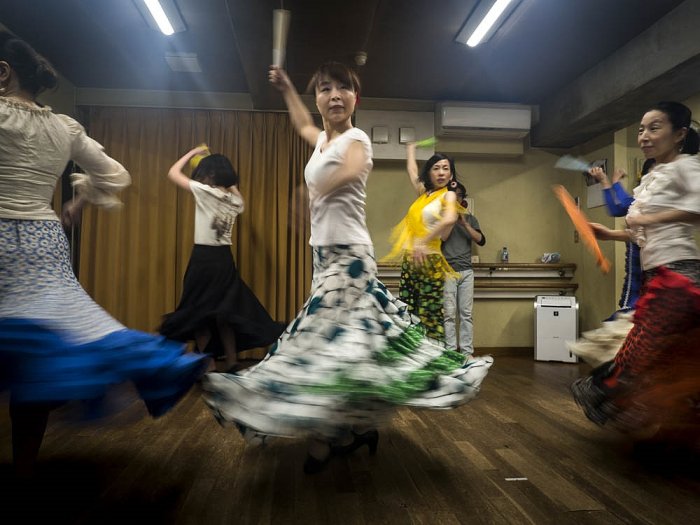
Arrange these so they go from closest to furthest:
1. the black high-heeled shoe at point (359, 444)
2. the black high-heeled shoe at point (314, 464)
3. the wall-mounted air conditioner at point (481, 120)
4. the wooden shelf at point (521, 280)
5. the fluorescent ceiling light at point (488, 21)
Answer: the black high-heeled shoe at point (314, 464) < the black high-heeled shoe at point (359, 444) < the fluorescent ceiling light at point (488, 21) < the wall-mounted air conditioner at point (481, 120) < the wooden shelf at point (521, 280)

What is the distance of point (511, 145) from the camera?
5.06 m

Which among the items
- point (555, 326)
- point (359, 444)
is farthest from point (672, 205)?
point (555, 326)

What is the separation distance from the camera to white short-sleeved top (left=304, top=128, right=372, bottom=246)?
1.56 meters

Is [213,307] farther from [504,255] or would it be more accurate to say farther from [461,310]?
[504,255]

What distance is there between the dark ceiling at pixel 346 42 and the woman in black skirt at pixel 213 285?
1.04 m

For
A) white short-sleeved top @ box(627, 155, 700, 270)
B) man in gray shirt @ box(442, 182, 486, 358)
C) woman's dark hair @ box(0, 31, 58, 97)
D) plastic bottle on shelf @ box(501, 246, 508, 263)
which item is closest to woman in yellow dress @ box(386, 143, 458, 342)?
white short-sleeved top @ box(627, 155, 700, 270)

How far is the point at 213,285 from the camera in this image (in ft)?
10.6

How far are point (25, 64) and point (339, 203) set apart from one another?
1.08m

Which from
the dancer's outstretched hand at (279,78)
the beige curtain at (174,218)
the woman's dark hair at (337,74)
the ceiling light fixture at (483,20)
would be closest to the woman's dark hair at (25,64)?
the dancer's outstretched hand at (279,78)

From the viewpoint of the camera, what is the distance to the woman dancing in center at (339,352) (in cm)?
136

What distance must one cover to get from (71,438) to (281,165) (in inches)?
125

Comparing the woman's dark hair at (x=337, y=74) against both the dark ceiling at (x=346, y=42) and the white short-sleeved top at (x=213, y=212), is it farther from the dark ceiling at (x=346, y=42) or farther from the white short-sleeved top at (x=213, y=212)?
the white short-sleeved top at (x=213, y=212)

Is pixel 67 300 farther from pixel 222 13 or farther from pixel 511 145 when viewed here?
pixel 511 145

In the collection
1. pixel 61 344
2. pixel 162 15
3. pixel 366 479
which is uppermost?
pixel 162 15
